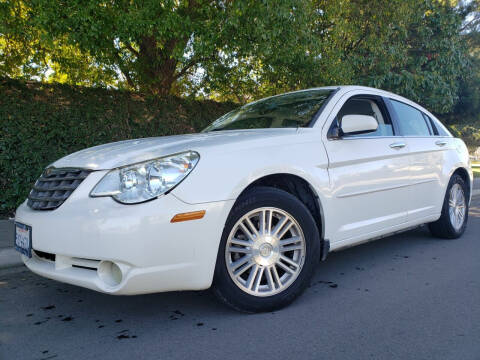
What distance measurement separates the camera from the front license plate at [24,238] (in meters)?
2.66

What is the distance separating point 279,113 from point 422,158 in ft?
5.26

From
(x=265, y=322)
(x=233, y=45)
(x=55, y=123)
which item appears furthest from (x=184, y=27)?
(x=265, y=322)

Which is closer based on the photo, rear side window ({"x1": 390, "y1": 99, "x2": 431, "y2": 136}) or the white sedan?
the white sedan

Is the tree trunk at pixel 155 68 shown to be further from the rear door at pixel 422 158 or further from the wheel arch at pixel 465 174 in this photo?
the wheel arch at pixel 465 174

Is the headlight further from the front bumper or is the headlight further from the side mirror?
the side mirror

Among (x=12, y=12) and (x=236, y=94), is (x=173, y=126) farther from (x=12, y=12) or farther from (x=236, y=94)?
(x=12, y=12)

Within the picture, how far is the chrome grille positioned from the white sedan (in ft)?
0.04

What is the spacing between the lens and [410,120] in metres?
4.41

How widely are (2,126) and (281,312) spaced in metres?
5.27

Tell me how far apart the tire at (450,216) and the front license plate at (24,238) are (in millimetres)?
4197

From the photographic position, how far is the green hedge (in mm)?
6180

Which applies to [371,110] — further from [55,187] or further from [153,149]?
[55,187]

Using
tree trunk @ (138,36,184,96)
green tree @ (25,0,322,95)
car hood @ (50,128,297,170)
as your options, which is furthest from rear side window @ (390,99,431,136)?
tree trunk @ (138,36,184,96)

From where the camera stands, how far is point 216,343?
7.79 feet
